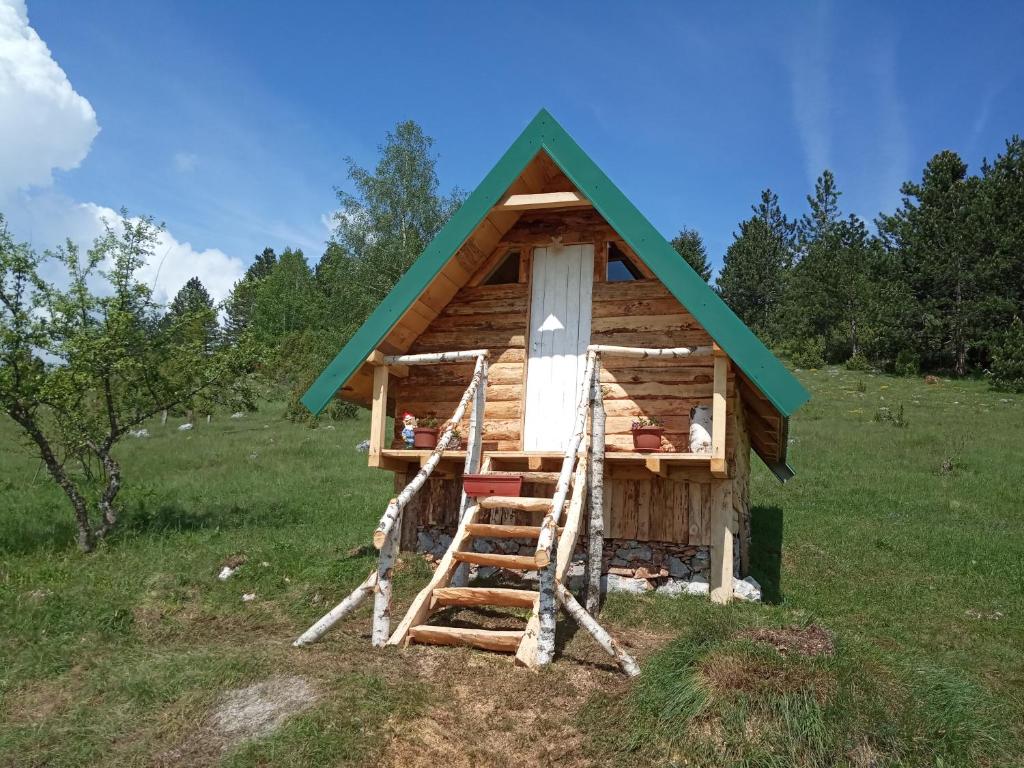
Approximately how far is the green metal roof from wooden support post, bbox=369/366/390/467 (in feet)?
1.95

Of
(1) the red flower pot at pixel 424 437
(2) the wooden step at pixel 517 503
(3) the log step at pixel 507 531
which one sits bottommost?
(3) the log step at pixel 507 531

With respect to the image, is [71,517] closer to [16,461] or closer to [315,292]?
[16,461]

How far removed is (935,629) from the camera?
938 centimetres

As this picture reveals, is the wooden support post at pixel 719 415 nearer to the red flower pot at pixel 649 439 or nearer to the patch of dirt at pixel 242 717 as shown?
the red flower pot at pixel 649 439

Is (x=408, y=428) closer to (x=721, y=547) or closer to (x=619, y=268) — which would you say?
(x=619, y=268)

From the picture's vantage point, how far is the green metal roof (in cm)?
821

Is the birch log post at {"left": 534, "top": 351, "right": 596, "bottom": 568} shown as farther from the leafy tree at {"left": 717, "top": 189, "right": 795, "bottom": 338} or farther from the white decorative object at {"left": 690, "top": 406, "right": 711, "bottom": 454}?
the leafy tree at {"left": 717, "top": 189, "right": 795, "bottom": 338}

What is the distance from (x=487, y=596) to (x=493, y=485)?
4.56 feet

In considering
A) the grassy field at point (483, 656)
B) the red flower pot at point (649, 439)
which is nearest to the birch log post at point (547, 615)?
the grassy field at point (483, 656)

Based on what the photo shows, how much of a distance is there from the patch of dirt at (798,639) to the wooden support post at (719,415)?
86.7 inches

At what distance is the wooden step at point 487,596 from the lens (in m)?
7.12

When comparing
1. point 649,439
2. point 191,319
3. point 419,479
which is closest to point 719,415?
point 649,439

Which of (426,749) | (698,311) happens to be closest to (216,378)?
(698,311)

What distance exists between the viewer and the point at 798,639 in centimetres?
613
